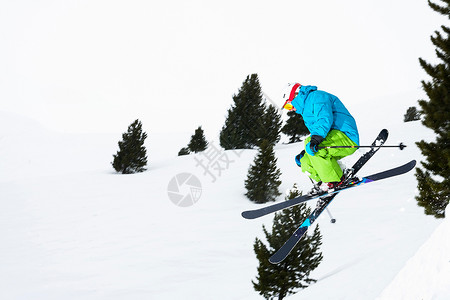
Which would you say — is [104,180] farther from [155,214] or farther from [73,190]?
[155,214]

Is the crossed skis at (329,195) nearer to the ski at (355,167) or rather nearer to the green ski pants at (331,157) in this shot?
the ski at (355,167)

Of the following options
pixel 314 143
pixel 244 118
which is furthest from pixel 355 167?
pixel 244 118

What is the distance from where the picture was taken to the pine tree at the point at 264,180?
55.1ft

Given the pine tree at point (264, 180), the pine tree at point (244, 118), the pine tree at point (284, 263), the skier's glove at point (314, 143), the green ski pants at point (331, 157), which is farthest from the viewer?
the pine tree at point (244, 118)

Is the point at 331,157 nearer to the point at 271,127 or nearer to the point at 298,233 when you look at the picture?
the point at 298,233

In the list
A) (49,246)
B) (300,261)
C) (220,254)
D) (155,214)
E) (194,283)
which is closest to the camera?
(300,261)

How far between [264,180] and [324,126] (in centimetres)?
1242

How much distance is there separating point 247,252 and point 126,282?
4.58m

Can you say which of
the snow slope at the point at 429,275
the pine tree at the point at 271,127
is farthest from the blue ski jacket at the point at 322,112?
the pine tree at the point at 271,127

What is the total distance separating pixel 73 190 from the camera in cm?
1945

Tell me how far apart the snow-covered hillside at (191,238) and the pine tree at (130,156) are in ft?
4.21

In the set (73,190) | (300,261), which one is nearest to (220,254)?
(300,261)

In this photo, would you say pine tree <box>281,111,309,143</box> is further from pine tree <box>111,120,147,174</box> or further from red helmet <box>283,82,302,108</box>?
red helmet <box>283,82,302,108</box>

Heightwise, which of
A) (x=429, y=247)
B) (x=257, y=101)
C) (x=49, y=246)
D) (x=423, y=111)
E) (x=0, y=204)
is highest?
(x=257, y=101)
